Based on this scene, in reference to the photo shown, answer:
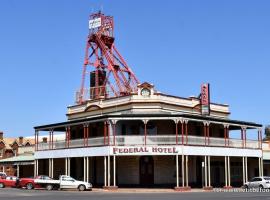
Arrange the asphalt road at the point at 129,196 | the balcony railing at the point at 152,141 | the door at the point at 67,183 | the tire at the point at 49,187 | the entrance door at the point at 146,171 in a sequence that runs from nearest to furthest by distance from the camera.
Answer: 1. the asphalt road at the point at 129,196
2. the door at the point at 67,183
3. the balcony railing at the point at 152,141
4. the tire at the point at 49,187
5. the entrance door at the point at 146,171

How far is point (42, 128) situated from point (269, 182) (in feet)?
79.7

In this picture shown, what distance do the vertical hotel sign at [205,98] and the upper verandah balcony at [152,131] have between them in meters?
1.44

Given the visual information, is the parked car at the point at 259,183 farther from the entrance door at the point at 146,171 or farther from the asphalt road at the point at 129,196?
the asphalt road at the point at 129,196

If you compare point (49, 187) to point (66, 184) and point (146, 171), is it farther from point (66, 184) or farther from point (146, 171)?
point (146, 171)

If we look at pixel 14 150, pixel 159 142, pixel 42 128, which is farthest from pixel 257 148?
pixel 14 150

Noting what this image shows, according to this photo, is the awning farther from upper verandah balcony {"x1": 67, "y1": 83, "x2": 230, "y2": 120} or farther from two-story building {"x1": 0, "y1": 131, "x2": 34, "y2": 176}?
upper verandah balcony {"x1": 67, "y1": 83, "x2": 230, "y2": 120}

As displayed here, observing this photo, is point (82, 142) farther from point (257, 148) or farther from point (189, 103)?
point (257, 148)

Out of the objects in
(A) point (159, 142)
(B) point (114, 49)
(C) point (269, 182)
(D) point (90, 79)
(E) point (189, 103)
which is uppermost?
(B) point (114, 49)

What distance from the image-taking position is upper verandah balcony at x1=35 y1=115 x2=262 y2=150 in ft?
150

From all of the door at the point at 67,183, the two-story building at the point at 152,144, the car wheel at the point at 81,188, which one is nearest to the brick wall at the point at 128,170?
the two-story building at the point at 152,144

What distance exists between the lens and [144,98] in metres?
48.3

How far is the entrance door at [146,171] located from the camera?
158 ft

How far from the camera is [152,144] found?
45438 millimetres

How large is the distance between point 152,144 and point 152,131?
363 centimetres
